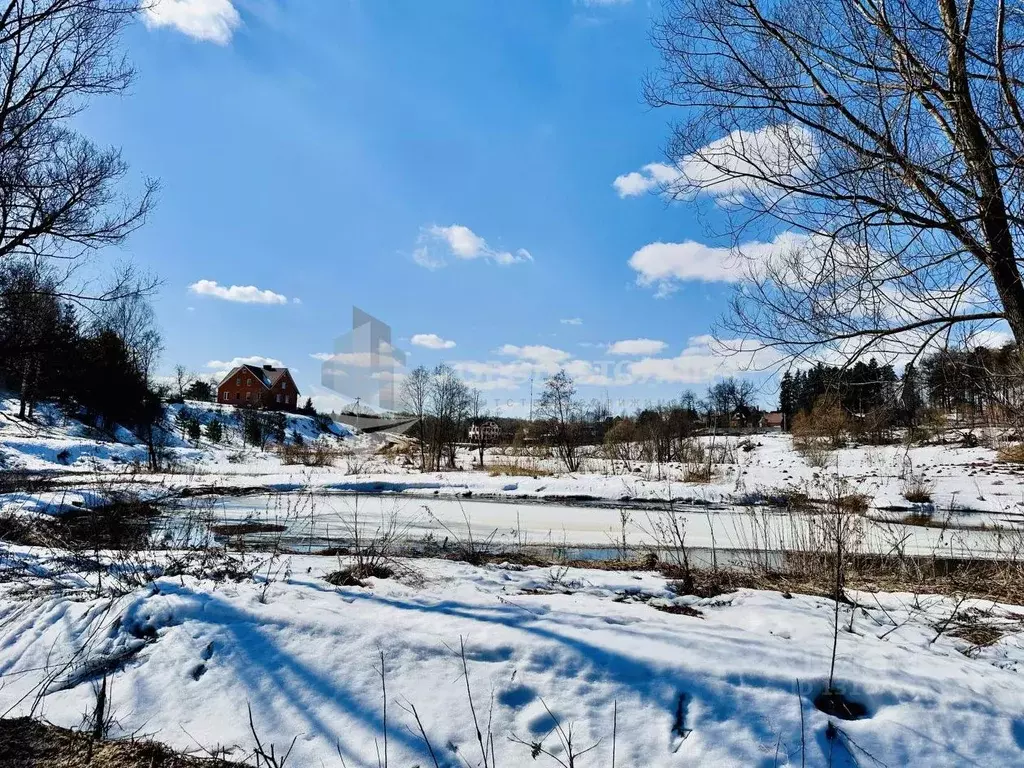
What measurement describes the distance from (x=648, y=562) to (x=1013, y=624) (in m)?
3.31

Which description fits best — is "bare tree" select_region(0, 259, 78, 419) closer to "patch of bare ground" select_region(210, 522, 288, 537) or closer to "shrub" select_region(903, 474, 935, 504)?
"patch of bare ground" select_region(210, 522, 288, 537)

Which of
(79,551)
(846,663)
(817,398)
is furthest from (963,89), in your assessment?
(79,551)

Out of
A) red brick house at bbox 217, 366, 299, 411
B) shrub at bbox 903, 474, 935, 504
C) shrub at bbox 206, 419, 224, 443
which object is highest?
red brick house at bbox 217, 366, 299, 411

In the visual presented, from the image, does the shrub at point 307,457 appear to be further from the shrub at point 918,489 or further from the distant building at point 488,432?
the shrub at point 918,489

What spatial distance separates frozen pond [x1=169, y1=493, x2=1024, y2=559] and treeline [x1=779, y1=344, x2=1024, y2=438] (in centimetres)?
137

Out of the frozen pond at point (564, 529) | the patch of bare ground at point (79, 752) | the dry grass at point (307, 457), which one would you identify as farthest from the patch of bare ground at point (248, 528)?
the dry grass at point (307, 457)

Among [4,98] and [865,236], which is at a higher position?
[4,98]

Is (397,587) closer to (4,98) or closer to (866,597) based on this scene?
(866,597)

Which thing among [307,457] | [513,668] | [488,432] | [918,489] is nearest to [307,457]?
[307,457]

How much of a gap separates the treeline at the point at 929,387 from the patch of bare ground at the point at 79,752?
603 cm

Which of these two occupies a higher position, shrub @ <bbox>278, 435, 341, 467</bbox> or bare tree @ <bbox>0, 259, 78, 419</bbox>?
bare tree @ <bbox>0, 259, 78, 419</bbox>

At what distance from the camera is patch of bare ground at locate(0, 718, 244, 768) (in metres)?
2.41

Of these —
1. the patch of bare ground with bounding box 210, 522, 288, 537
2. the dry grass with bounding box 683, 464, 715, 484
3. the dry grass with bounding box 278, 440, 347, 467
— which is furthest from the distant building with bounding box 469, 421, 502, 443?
the patch of bare ground with bounding box 210, 522, 288, 537

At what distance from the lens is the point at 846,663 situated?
110 inches
